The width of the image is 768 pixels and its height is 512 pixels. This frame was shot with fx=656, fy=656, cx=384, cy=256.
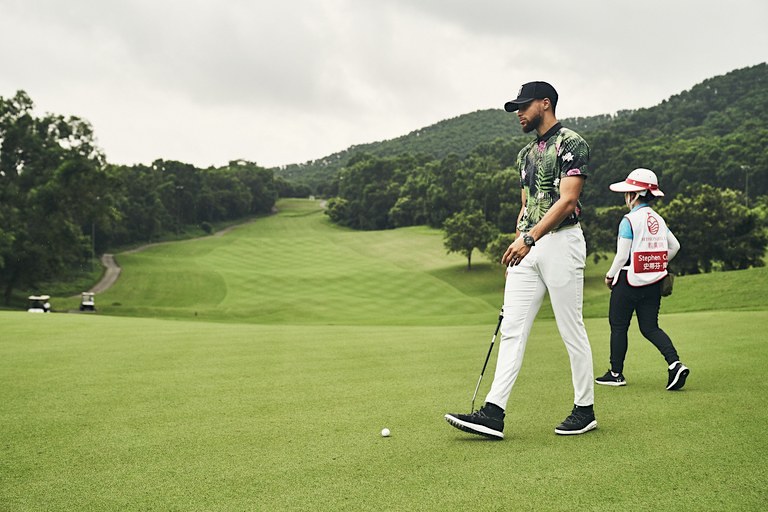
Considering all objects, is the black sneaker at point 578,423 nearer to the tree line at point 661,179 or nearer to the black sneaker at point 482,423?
the black sneaker at point 482,423

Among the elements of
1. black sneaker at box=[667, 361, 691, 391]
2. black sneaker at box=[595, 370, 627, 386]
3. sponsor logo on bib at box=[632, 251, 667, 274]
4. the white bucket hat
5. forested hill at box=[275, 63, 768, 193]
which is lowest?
black sneaker at box=[595, 370, 627, 386]

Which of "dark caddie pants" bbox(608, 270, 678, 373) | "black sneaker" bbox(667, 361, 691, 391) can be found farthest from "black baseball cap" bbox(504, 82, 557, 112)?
"black sneaker" bbox(667, 361, 691, 391)

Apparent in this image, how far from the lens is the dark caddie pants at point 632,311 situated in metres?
7.44

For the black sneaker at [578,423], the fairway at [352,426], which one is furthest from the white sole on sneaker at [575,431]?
the fairway at [352,426]

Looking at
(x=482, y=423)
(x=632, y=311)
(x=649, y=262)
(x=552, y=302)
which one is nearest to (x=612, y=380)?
(x=632, y=311)

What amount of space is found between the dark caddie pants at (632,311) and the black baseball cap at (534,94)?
2889 mm

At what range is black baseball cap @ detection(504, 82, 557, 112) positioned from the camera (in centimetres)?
536

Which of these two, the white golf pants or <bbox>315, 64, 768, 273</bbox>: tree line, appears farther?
<bbox>315, 64, 768, 273</bbox>: tree line

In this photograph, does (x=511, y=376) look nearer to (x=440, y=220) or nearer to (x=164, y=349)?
(x=164, y=349)

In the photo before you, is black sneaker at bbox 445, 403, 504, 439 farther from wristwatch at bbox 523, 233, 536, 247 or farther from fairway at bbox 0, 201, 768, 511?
wristwatch at bbox 523, 233, 536, 247

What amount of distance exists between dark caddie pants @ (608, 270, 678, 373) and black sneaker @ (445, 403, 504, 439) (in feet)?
9.91

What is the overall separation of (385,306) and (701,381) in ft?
148

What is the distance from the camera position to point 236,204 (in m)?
131

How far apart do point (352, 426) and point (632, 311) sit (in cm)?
390
